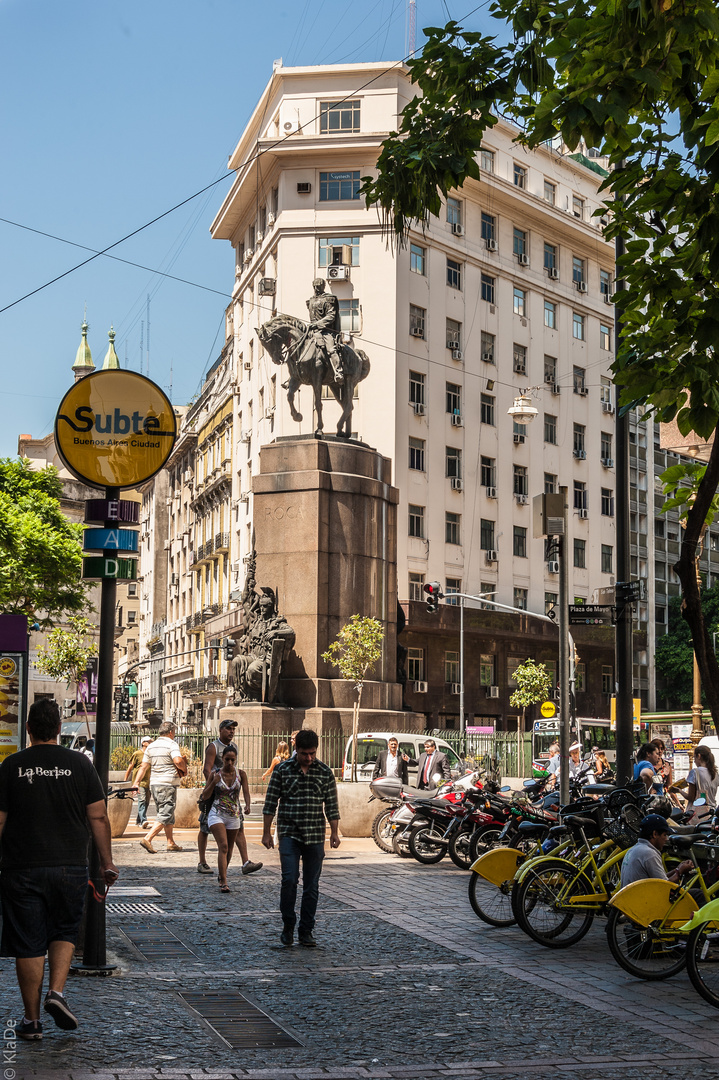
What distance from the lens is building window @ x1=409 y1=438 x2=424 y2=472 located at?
186 ft

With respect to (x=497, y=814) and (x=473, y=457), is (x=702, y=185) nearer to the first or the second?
(x=497, y=814)

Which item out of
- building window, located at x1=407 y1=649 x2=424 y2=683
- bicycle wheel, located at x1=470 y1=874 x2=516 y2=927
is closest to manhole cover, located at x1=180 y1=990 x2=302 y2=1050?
bicycle wheel, located at x1=470 y1=874 x2=516 y2=927

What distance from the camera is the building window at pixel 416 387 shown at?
56812 millimetres

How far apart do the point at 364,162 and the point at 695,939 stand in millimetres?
52605

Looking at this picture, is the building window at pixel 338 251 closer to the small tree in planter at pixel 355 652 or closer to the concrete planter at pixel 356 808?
the small tree in planter at pixel 355 652

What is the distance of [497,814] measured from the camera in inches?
615

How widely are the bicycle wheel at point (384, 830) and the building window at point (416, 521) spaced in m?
37.4

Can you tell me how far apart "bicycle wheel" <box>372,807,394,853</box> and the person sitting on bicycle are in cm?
927

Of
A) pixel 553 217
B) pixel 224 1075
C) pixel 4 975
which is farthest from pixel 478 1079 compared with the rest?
pixel 553 217

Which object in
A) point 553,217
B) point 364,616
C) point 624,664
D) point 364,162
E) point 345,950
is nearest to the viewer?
point 345,950

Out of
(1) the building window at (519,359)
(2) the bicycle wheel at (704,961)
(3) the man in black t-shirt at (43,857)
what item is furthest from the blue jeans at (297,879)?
(1) the building window at (519,359)

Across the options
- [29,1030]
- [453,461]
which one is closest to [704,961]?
[29,1030]

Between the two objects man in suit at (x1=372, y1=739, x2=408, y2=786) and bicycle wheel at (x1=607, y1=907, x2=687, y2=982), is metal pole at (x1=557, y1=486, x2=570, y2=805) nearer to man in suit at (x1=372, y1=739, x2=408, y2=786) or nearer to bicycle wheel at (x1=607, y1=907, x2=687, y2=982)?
bicycle wheel at (x1=607, y1=907, x2=687, y2=982)

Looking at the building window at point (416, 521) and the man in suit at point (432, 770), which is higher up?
the building window at point (416, 521)
